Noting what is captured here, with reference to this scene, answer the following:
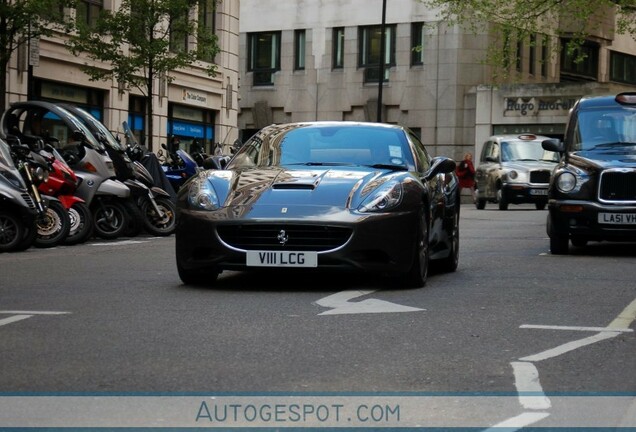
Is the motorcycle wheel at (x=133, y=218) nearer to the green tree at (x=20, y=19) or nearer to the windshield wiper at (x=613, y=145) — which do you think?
the windshield wiper at (x=613, y=145)

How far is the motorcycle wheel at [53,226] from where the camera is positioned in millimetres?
18078

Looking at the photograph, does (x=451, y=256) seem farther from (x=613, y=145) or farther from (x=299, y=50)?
(x=299, y=50)

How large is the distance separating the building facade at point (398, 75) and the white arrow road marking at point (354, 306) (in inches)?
1888

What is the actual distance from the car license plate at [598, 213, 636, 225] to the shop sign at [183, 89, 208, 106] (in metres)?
30.0

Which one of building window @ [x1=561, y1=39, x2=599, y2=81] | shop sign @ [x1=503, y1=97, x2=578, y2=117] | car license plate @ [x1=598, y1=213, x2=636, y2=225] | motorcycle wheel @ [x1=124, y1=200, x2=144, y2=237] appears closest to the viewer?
car license plate @ [x1=598, y1=213, x2=636, y2=225]

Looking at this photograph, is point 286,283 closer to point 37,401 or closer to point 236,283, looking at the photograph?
point 236,283

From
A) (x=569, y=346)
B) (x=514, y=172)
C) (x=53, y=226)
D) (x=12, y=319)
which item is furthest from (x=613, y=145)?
(x=514, y=172)

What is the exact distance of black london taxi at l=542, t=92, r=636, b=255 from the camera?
53.0 ft

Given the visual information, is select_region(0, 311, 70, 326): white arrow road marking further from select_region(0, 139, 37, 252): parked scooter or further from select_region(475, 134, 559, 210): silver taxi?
select_region(475, 134, 559, 210): silver taxi

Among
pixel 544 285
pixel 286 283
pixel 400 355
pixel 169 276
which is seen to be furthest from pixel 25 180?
pixel 400 355

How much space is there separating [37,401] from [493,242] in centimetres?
1320

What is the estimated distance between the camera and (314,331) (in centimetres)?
872

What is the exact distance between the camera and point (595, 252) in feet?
55.8

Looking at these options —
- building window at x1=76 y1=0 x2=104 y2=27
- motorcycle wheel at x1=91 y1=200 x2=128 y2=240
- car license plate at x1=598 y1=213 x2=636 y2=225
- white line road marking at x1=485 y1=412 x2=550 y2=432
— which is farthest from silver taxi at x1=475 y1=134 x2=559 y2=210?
white line road marking at x1=485 y1=412 x2=550 y2=432
